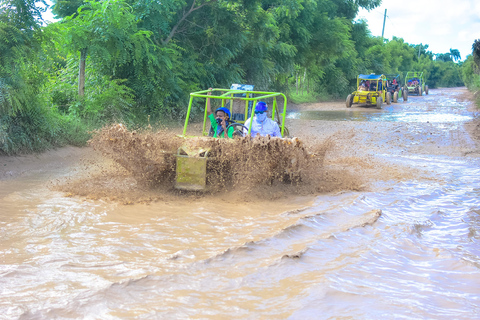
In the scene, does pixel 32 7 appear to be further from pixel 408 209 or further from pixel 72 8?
pixel 408 209

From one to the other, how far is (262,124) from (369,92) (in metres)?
19.4

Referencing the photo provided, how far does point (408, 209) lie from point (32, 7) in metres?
7.80

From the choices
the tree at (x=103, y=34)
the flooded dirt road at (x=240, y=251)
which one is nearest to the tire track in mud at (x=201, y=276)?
the flooded dirt road at (x=240, y=251)

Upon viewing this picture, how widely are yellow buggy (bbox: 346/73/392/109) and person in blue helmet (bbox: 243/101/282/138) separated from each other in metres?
18.6

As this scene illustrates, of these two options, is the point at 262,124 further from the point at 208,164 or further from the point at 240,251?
the point at 240,251

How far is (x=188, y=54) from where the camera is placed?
50.2 feet

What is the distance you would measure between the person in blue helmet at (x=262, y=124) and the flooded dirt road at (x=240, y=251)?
1368 millimetres

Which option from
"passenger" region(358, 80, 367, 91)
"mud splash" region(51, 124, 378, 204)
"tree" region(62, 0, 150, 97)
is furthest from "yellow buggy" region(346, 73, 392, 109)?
"mud splash" region(51, 124, 378, 204)

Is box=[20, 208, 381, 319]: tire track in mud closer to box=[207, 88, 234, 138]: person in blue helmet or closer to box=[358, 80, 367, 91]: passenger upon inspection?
box=[207, 88, 234, 138]: person in blue helmet

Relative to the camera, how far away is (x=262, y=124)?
834 cm

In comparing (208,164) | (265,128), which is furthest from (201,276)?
A: (265,128)

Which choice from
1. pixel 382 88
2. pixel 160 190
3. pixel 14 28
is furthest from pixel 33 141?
pixel 382 88

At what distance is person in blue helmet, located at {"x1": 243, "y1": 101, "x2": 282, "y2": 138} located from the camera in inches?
321

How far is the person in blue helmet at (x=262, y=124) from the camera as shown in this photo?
26.8ft
